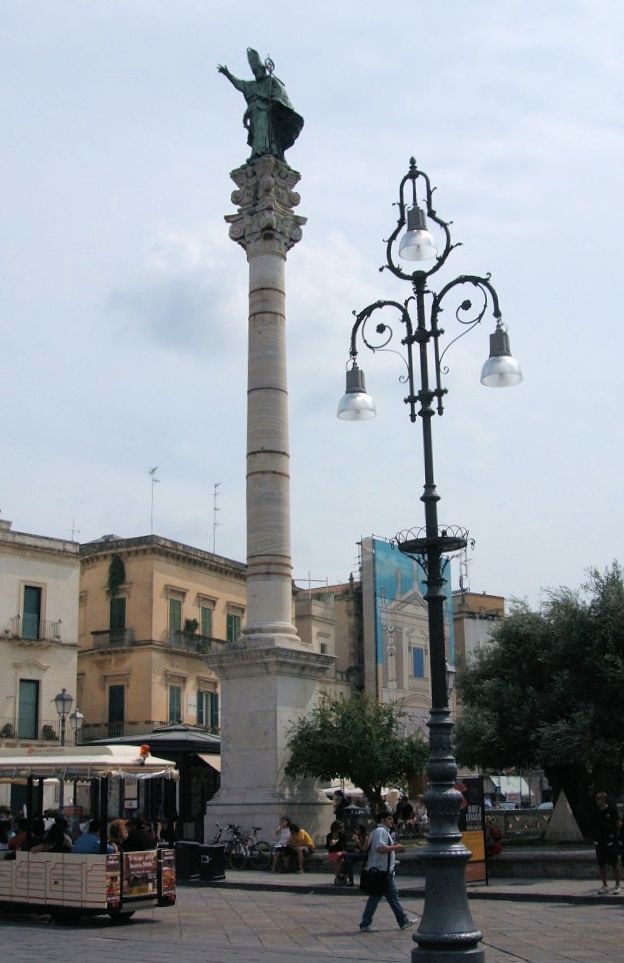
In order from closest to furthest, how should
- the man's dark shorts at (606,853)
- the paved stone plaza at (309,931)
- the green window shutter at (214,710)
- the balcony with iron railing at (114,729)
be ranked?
the paved stone plaza at (309,931) < the man's dark shorts at (606,853) < the balcony with iron railing at (114,729) < the green window shutter at (214,710)

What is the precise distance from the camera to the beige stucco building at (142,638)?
1740 inches

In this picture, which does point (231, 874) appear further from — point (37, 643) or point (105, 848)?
point (37, 643)

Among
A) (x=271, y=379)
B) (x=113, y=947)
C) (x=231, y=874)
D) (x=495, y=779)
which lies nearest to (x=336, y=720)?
(x=231, y=874)

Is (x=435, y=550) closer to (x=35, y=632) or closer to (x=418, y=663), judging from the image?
(x=35, y=632)

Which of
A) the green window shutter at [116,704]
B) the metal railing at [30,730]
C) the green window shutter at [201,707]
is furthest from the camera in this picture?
the green window shutter at [201,707]

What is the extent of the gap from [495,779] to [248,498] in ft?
115

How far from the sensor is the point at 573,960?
36.8 feet

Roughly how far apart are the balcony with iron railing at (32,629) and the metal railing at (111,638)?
3.57 m

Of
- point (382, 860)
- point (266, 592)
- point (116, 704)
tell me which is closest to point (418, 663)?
point (116, 704)

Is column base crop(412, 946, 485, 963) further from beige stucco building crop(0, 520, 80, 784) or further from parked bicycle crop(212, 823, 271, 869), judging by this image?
beige stucco building crop(0, 520, 80, 784)

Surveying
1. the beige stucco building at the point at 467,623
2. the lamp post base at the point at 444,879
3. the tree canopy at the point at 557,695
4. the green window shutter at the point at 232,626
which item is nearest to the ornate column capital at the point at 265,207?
the tree canopy at the point at 557,695

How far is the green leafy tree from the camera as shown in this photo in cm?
2261

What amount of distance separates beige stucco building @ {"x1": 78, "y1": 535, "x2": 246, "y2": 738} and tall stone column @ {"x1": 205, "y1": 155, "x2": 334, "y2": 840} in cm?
2014

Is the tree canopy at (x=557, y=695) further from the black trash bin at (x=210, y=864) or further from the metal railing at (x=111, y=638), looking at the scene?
the metal railing at (x=111, y=638)
